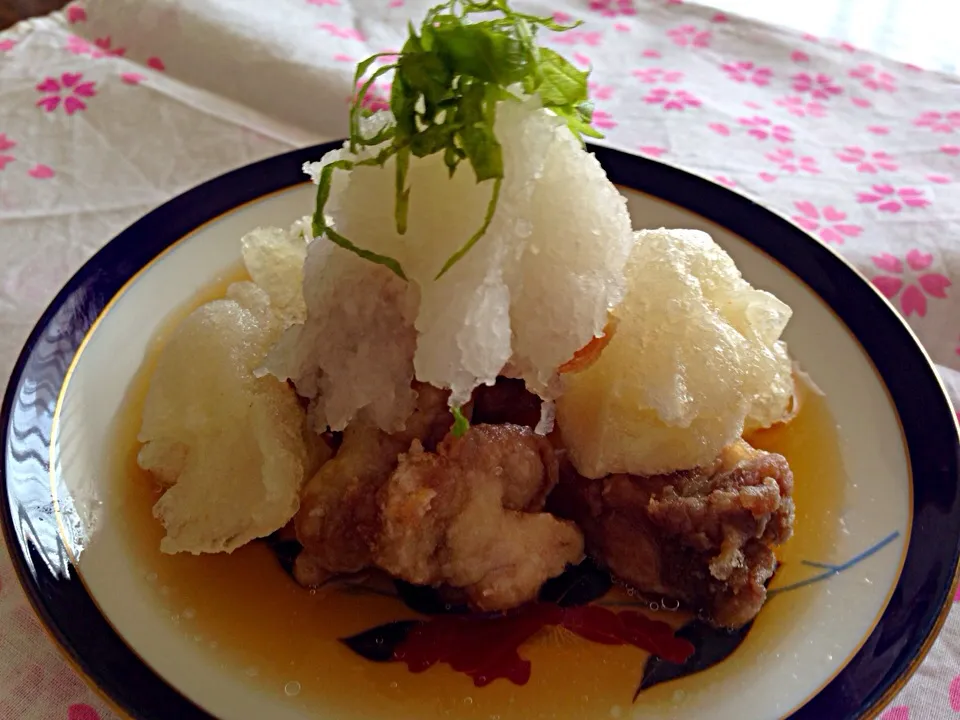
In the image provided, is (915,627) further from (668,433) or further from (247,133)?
(247,133)

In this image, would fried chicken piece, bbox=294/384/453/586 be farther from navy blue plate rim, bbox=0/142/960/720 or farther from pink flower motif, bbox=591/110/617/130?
pink flower motif, bbox=591/110/617/130

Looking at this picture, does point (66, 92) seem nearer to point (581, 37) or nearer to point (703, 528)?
point (581, 37)

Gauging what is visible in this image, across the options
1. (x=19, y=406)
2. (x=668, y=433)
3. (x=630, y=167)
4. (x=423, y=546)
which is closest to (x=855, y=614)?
(x=668, y=433)

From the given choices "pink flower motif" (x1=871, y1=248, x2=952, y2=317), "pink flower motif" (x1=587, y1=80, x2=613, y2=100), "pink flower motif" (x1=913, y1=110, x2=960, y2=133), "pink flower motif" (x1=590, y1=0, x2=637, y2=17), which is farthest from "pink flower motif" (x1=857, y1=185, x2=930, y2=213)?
"pink flower motif" (x1=590, y1=0, x2=637, y2=17)

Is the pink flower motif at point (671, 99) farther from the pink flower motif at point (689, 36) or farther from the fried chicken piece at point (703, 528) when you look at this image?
the fried chicken piece at point (703, 528)

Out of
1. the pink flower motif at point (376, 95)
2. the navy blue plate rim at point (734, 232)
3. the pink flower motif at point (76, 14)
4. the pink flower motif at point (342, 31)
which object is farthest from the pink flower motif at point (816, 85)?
the pink flower motif at point (76, 14)
